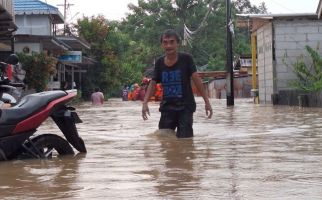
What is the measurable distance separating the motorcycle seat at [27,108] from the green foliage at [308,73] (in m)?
14.5

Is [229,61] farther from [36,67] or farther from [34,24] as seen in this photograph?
[34,24]

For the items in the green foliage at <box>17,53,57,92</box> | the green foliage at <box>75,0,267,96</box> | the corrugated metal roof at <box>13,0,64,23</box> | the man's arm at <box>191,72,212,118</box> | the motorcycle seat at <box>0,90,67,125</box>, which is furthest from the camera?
the green foliage at <box>75,0,267,96</box>

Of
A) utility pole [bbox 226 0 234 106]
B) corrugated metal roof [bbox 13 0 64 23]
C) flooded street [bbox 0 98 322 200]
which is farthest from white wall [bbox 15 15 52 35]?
flooded street [bbox 0 98 322 200]

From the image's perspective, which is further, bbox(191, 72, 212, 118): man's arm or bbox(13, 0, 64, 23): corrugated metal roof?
bbox(13, 0, 64, 23): corrugated metal roof

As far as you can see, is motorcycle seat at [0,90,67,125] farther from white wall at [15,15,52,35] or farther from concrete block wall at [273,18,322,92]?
white wall at [15,15,52,35]

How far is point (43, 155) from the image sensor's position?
243 inches

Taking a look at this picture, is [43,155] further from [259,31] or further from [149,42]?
[149,42]

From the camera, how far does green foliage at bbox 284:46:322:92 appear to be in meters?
20.3

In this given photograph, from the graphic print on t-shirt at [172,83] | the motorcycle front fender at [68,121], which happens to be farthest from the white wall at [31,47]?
the motorcycle front fender at [68,121]

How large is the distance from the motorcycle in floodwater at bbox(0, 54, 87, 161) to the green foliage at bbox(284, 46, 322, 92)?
1419 centimetres

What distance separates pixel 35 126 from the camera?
20.0ft

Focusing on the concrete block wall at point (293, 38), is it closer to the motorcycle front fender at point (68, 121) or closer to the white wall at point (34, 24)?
the white wall at point (34, 24)

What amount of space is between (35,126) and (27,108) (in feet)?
0.65

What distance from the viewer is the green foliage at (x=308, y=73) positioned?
2031cm
